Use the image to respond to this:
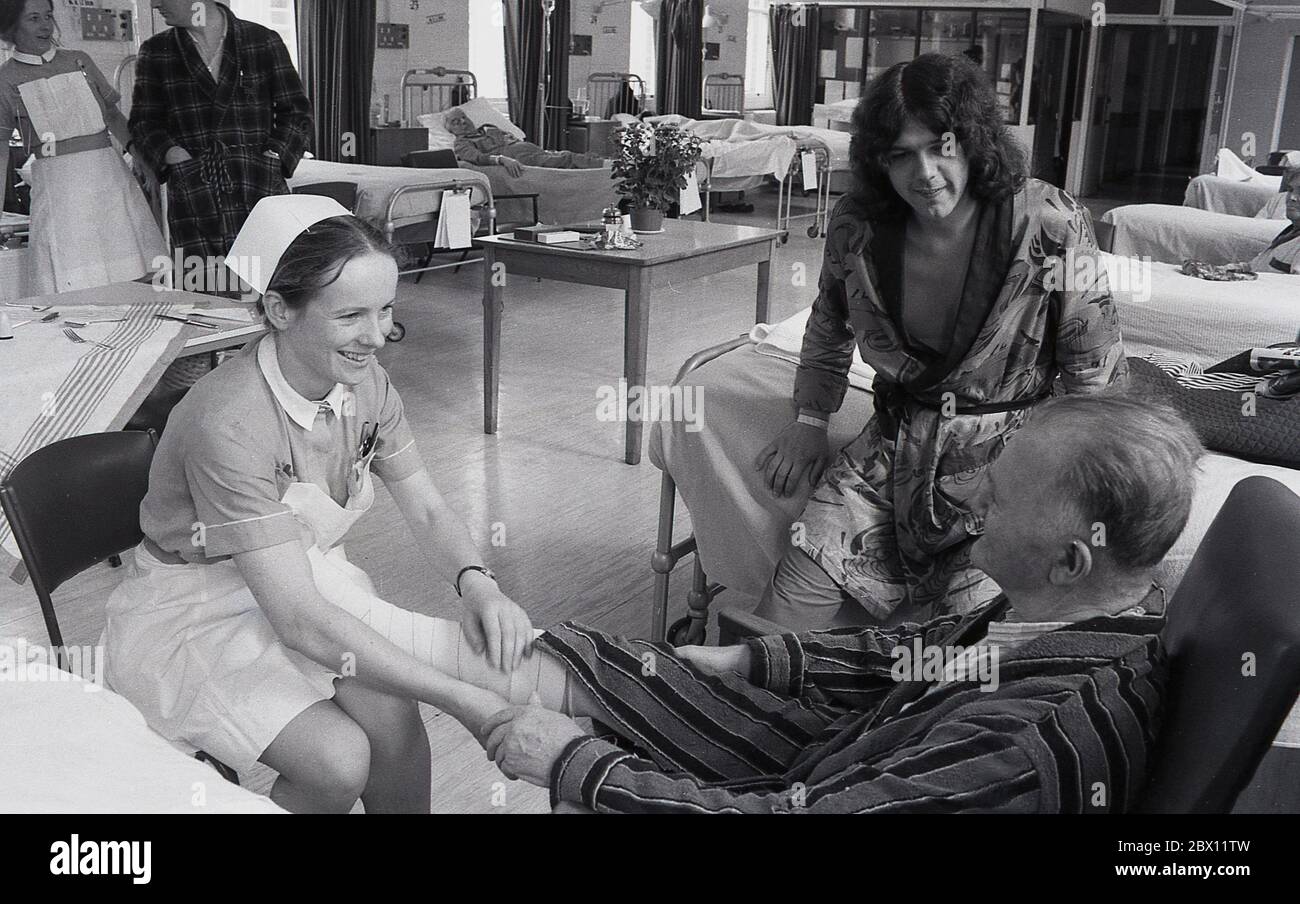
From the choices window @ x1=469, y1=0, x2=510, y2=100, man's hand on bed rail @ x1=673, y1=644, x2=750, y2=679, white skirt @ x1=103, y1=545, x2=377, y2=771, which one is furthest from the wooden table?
window @ x1=469, y1=0, x2=510, y2=100

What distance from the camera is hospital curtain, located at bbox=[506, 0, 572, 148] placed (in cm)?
934

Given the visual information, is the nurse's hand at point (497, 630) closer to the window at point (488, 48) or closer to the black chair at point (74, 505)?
the black chair at point (74, 505)

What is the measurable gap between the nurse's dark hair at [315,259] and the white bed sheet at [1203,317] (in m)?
2.44

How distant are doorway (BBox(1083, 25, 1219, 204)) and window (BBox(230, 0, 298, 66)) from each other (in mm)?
8655

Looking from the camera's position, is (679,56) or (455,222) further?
(679,56)

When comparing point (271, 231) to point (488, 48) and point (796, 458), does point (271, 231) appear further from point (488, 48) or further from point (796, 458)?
point (488, 48)

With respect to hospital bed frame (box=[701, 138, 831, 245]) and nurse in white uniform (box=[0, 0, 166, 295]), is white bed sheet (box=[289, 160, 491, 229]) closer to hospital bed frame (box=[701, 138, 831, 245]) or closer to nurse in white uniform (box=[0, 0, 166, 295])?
nurse in white uniform (box=[0, 0, 166, 295])

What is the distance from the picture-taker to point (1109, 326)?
1939mm

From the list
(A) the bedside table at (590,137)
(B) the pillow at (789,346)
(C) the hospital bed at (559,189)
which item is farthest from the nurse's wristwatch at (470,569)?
(A) the bedside table at (590,137)

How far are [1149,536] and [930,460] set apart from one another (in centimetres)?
86

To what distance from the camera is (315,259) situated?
1559 mm

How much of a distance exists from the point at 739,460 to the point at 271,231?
1.10 metres

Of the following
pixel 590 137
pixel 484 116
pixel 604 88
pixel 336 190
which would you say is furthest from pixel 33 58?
pixel 604 88
